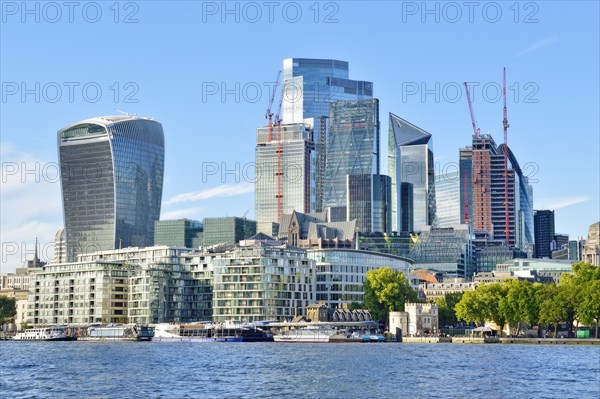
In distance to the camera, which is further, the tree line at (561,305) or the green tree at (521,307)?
the green tree at (521,307)

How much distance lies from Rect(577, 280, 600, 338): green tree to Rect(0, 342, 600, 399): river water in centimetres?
2814

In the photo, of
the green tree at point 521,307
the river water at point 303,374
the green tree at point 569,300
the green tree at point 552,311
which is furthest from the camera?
the green tree at point 521,307

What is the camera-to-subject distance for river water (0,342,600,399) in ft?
299

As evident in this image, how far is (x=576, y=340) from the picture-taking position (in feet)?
614

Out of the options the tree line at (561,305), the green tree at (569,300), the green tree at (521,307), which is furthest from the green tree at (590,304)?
the green tree at (521,307)

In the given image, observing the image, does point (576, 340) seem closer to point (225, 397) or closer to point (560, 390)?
point (560, 390)

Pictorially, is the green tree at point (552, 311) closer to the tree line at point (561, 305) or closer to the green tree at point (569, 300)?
the tree line at point (561, 305)

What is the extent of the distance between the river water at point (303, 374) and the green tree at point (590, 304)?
28140mm

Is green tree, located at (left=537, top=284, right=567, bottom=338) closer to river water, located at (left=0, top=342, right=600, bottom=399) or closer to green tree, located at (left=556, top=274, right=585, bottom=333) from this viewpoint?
green tree, located at (left=556, top=274, right=585, bottom=333)

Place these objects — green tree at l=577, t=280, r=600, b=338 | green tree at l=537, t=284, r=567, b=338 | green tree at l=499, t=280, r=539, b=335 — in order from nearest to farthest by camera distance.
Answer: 1. green tree at l=577, t=280, r=600, b=338
2. green tree at l=537, t=284, r=567, b=338
3. green tree at l=499, t=280, r=539, b=335

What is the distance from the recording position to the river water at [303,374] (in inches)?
3590

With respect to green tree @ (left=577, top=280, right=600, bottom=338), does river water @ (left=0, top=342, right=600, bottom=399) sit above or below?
below

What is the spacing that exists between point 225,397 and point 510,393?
2362cm

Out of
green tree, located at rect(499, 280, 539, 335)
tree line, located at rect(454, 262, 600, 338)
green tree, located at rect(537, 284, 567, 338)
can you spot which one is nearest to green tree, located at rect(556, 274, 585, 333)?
tree line, located at rect(454, 262, 600, 338)
